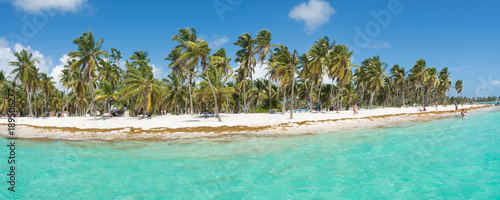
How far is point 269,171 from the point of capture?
974 cm

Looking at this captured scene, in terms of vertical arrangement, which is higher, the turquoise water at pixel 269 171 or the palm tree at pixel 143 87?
the palm tree at pixel 143 87

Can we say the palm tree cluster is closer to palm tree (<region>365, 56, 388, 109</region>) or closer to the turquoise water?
palm tree (<region>365, 56, 388, 109</region>)

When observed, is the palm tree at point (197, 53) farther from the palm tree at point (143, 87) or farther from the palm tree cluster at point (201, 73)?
the palm tree at point (143, 87)

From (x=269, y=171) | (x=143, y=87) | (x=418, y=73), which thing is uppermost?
(x=418, y=73)

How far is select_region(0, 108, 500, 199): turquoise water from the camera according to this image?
766 cm

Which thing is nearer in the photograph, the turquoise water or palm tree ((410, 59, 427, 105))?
the turquoise water

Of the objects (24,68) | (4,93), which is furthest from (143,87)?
(4,93)

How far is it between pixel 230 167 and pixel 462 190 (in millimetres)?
8130

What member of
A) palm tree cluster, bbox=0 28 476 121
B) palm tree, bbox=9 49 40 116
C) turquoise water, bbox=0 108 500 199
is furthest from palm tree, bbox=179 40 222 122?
palm tree, bbox=9 49 40 116

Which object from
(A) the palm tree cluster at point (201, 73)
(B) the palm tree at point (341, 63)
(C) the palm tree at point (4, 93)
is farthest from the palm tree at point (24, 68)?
(B) the palm tree at point (341, 63)

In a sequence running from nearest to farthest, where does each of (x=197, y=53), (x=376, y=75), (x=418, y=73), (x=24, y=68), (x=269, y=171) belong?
(x=269, y=171) < (x=197, y=53) < (x=24, y=68) < (x=376, y=75) < (x=418, y=73)

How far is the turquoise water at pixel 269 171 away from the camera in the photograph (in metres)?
7.66

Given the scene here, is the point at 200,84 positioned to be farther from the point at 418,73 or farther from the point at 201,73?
the point at 418,73

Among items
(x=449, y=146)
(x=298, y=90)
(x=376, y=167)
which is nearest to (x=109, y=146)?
(x=376, y=167)
